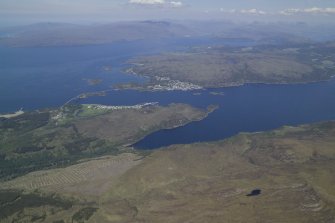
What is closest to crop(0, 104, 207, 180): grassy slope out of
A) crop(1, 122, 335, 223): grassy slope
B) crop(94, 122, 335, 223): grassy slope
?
crop(1, 122, 335, 223): grassy slope

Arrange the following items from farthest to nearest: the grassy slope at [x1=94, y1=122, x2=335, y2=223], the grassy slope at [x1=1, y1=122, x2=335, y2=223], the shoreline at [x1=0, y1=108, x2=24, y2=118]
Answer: the shoreline at [x1=0, y1=108, x2=24, y2=118]
the grassy slope at [x1=1, y1=122, x2=335, y2=223]
the grassy slope at [x1=94, y1=122, x2=335, y2=223]

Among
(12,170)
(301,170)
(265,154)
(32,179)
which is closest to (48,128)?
(12,170)

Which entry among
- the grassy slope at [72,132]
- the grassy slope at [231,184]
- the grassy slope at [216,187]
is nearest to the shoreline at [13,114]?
the grassy slope at [72,132]

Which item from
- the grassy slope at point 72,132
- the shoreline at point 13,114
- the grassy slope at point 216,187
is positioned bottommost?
the shoreline at point 13,114

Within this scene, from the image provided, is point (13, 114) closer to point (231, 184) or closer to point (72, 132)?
point (72, 132)

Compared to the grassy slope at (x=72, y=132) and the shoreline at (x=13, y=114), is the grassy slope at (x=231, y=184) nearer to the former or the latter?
the grassy slope at (x=72, y=132)

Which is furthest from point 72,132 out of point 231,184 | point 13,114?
point 231,184

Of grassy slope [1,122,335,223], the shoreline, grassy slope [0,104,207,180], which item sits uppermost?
grassy slope [1,122,335,223]

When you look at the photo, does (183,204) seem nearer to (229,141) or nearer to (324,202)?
(324,202)

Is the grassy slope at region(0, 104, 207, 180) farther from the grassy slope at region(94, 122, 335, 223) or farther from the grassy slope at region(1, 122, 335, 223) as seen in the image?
the grassy slope at region(94, 122, 335, 223)

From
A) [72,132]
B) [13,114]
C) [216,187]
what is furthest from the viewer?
[13,114]

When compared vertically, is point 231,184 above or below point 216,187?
above

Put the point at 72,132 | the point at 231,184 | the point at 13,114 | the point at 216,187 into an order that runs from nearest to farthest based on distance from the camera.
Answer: the point at 216,187
the point at 231,184
the point at 72,132
the point at 13,114
